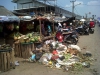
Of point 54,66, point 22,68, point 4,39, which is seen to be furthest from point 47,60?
point 4,39

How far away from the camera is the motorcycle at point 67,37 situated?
12190 millimetres

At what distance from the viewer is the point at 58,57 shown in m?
7.90

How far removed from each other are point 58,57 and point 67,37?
4897 millimetres

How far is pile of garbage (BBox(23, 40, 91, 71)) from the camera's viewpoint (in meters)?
7.27

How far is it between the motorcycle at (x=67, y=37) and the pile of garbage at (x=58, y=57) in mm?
2465

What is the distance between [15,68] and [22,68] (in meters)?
0.33

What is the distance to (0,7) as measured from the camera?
1243 centimetres

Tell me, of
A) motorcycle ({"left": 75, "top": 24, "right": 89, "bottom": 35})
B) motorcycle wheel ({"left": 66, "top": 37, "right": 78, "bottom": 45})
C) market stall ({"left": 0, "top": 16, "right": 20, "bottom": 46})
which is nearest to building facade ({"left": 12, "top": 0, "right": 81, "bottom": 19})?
motorcycle ({"left": 75, "top": 24, "right": 89, "bottom": 35})

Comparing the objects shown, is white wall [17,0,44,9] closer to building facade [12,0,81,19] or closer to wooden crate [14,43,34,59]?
building facade [12,0,81,19]

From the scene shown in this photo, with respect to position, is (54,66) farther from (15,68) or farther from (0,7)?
(0,7)

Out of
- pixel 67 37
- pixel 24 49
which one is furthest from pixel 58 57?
pixel 67 37

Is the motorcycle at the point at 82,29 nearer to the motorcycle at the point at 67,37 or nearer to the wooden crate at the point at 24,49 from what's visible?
the motorcycle at the point at 67,37

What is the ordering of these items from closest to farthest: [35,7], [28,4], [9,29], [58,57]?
1. [58,57]
2. [9,29]
3. [35,7]
4. [28,4]

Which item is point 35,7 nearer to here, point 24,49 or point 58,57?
point 24,49
